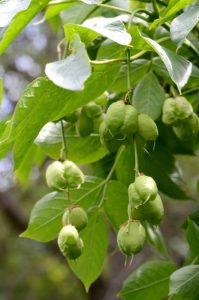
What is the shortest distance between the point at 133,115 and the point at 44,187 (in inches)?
175

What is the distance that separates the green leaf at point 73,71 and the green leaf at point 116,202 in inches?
16.2

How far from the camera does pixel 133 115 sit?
743 mm

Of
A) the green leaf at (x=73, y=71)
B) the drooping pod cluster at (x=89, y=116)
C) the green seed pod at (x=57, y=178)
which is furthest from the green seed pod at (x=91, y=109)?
the green leaf at (x=73, y=71)

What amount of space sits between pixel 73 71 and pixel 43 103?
0.44 ft

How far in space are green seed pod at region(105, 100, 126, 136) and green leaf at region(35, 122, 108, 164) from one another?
28 centimetres

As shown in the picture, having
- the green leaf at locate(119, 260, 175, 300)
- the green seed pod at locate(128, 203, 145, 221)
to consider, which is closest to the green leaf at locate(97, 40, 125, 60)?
the green seed pod at locate(128, 203, 145, 221)

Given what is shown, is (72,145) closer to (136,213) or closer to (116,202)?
(116,202)

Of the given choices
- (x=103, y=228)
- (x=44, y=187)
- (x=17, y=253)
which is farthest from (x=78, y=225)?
(x=17, y=253)

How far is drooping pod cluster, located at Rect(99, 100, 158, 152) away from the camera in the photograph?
74 centimetres

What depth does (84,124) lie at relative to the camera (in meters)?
0.92

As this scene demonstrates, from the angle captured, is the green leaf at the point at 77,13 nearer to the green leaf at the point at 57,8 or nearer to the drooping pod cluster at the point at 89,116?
the green leaf at the point at 57,8

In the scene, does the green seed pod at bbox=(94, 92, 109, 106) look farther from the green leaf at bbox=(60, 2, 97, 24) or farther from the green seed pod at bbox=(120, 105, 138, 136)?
the green leaf at bbox=(60, 2, 97, 24)

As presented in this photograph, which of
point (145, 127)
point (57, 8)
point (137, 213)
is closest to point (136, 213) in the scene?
point (137, 213)

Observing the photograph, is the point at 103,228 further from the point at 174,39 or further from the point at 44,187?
the point at 44,187
